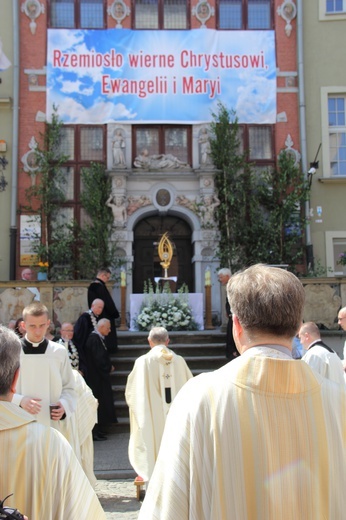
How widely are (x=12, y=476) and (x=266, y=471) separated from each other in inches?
36.9

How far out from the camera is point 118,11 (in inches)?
688

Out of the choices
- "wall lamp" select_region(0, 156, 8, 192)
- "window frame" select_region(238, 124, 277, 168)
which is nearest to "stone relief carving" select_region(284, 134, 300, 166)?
"window frame" select_region(238, 124, 277, 168)

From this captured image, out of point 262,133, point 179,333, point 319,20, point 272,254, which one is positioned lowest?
point 179,333

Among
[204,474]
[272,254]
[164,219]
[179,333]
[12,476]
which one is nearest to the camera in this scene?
[204,474]

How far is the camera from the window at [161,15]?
17641 mm

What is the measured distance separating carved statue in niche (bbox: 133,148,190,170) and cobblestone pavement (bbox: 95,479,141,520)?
10478 mm

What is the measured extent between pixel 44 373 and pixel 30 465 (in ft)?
10.2

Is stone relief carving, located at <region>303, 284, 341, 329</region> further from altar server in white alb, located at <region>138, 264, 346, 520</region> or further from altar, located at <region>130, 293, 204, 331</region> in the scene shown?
altar server in white alb, located at <region>138, 264, 346, 520</region>

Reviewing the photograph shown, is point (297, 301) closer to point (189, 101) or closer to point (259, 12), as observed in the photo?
point (189, 101)

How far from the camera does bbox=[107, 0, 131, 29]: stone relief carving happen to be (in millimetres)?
17453

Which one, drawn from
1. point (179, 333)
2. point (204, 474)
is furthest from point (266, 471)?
point (179, 333)

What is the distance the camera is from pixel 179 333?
41.1 feet

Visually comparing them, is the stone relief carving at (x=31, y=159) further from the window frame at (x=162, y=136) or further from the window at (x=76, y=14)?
the window at (x=76, y=14)

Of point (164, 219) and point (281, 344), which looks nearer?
point (281, 344)
